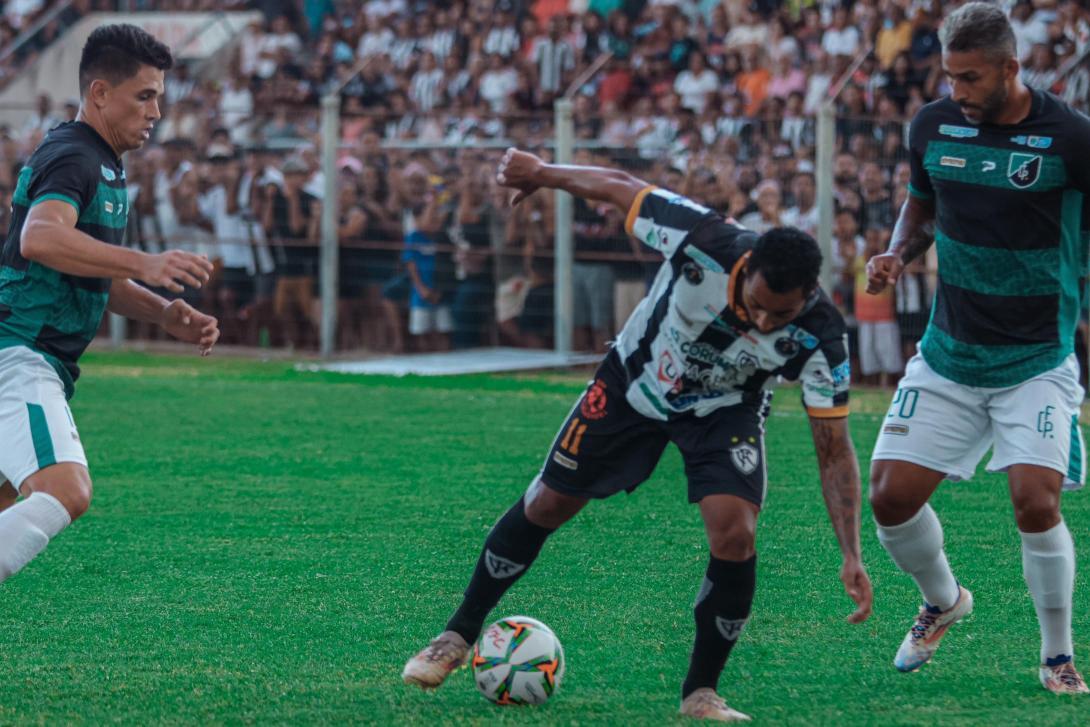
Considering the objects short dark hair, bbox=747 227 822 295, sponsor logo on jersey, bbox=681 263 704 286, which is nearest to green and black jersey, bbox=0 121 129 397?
sponsor logo on jersey, bbox=681 263 704 286

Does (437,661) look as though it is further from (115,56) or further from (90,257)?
(115,56)

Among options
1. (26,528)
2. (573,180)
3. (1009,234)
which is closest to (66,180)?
(26,528)

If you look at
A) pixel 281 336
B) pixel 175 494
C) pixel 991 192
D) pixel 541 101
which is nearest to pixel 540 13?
pixel 541 101

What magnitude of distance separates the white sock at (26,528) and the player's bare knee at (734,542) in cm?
195

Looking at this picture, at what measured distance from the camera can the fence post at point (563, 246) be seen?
14797 mm

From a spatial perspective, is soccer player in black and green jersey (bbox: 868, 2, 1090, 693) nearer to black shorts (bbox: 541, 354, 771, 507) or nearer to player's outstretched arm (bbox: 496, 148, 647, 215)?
black shorts (bbox: 541, 354, 771, 507)

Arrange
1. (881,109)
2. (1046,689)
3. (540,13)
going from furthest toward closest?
(540,13), (881,109), (1046,689)

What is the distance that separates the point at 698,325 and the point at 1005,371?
1.15 metres

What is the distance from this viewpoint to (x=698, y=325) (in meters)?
4.85

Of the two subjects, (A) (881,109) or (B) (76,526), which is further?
(A) (881,109)

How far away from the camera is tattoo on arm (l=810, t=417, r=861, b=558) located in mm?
4656

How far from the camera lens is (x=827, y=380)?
4695 mm

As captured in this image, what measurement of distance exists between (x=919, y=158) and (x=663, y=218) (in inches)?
43.3

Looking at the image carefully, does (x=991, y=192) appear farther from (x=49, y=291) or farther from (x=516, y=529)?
(x=49, y=291)
